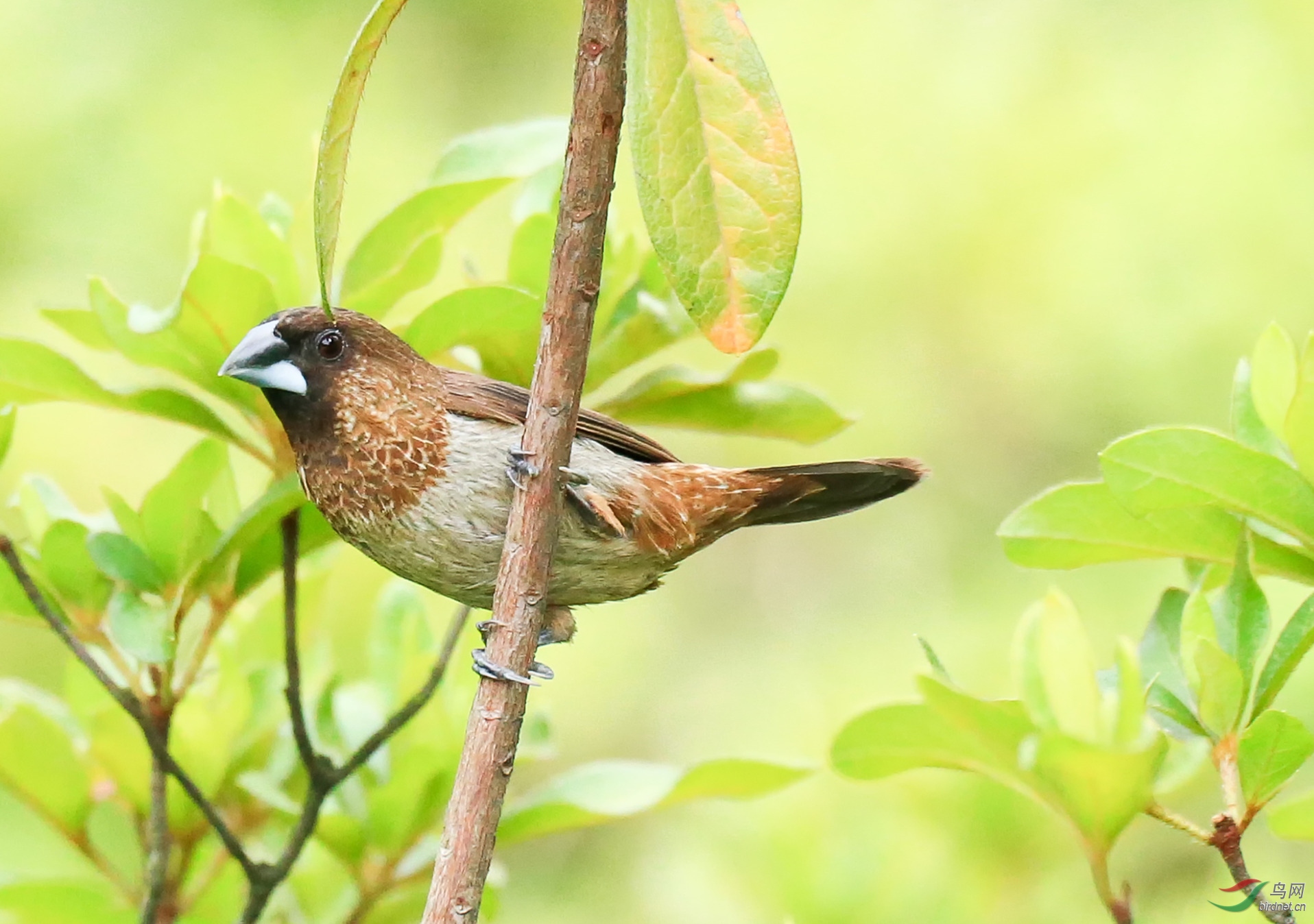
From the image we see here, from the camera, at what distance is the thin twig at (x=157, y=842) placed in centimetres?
181

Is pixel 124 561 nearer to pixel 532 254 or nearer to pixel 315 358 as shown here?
pixel 315 358

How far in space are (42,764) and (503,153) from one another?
1.11 m

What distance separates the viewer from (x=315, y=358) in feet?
7.22

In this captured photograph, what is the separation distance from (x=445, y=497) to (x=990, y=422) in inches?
100

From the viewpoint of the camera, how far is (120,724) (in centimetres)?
205

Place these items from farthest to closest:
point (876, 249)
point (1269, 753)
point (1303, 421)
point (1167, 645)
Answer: point (876, 249)
point (1167, 645)
point (1303, 421)
point (1269, 753)

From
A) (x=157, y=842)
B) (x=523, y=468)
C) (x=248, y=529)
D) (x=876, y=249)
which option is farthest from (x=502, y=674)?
(x=876, y=249)

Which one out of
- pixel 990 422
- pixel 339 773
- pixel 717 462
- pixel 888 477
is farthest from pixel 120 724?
pixel 990 422

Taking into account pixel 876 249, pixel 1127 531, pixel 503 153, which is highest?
pixel 876 249

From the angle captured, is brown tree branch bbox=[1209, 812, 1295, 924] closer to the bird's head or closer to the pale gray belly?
the pale gray belly

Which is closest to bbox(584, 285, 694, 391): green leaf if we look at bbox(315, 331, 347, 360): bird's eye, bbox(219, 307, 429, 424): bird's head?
bbox(219, 307, 429, 424): bird's head

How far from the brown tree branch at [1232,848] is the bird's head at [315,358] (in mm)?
1312

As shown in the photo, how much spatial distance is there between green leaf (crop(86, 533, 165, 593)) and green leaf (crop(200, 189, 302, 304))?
0.41 metres

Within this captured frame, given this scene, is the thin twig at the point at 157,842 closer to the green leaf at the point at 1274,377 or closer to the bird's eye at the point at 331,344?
the bird's eye at the point at 331,344
